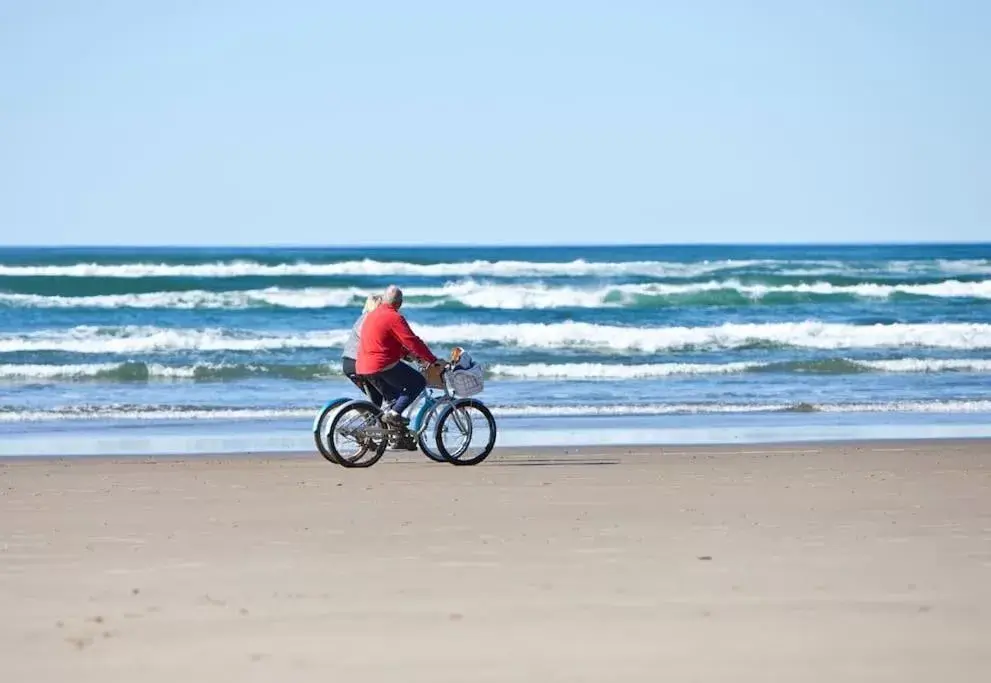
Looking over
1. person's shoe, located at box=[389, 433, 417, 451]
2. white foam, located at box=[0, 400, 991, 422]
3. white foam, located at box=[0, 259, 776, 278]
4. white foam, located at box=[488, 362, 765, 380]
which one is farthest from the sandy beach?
white foam, located at box=[0, 259, 776, 278]

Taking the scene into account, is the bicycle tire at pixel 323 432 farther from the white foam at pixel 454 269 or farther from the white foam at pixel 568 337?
the white foam at pixel 454 269

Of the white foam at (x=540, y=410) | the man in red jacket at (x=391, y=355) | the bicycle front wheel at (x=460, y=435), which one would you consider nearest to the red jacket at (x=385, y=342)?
the man in red jacket at (x=391, y=355)

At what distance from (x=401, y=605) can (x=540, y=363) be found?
1639 cm

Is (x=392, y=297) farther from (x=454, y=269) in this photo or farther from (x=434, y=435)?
(x=454, y=269)

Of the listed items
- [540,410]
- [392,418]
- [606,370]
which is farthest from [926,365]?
[392,418]

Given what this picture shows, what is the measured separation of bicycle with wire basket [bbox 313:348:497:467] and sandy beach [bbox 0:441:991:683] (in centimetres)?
57

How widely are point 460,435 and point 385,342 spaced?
1002 mm

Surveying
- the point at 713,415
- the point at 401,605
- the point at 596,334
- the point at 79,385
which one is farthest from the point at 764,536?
the point at 596,334

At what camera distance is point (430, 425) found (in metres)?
11.6

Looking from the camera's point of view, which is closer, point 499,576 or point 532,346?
point 499,576

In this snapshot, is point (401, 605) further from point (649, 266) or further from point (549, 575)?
point (649, 266)

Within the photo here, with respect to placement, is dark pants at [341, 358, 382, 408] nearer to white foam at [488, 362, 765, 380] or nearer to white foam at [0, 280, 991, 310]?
white foam at [488, 362, 765, 380]

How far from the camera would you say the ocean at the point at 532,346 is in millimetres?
14875

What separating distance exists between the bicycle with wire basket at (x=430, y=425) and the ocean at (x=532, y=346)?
163cm
